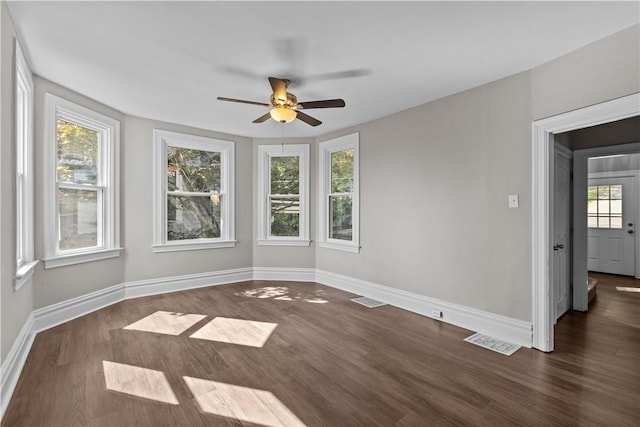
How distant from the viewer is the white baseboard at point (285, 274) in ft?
19.2

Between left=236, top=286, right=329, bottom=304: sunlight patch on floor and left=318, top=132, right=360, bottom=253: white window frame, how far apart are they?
101 centimetres

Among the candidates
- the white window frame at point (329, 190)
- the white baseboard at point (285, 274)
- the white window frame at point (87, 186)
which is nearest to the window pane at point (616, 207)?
the white window frame at point (329, 190)

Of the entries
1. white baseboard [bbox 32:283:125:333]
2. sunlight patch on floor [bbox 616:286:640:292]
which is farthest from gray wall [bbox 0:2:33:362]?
sunlight patch on floor [bbox 616:286:640:292]

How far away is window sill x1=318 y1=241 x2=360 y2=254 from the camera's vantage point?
16.7ft

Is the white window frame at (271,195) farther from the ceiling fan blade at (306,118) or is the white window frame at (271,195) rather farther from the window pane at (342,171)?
the ceiling fan blade at (306,118)

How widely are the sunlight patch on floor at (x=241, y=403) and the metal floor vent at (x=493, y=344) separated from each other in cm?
202

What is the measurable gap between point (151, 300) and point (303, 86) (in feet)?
11.7

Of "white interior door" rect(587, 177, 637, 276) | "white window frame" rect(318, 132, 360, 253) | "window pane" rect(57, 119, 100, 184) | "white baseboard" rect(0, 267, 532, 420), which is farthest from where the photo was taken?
"white interior door" rect(587, 177, 637, 276)

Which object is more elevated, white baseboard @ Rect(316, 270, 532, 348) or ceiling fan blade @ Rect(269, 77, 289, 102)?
ceiling fan blade @ Rect(269, 77, 289, 102)

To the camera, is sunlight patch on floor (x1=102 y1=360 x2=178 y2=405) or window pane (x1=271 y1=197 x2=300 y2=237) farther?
window pane (x1=271 y1=197 x2=300 y2=237)

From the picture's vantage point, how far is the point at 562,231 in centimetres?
398

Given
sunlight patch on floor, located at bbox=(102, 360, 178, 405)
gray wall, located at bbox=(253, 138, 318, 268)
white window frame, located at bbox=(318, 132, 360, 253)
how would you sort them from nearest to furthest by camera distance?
sunlight patch on floor, located at bbox=(102, 360, 178, 405) < white window frame, located at bbox=(318, 132, 360, 253) < gray wall, located at bbox=(253, 138, 318, 268)

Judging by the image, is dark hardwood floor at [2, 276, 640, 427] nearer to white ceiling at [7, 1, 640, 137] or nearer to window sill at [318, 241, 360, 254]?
window sill at [318, 241, 360, 254]

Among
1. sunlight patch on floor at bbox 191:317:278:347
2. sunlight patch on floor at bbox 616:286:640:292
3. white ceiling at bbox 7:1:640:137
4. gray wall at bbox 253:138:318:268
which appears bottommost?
sunlight patch on floor at bbox 191:317:278:347
